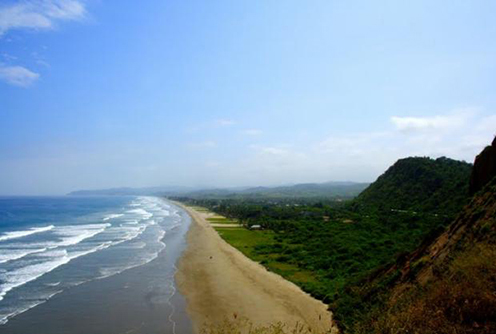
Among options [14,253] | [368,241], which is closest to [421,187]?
[368,241]

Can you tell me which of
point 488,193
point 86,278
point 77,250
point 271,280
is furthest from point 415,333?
point 77,250

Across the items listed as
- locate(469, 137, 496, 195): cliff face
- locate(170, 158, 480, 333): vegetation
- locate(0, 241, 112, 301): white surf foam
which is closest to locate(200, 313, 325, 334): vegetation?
locate(170, 158, 480, 333): vegetation

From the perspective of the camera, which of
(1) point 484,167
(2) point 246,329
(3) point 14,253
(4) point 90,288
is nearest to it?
(2) point 246,329

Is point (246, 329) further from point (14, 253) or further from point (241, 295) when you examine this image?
point (14, 253)

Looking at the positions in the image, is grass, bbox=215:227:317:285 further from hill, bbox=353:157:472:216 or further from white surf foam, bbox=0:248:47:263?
hill, bbox=353:157:472:216

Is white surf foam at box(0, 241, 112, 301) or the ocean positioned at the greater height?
white surf foam at box(0, 241, 112, 301)

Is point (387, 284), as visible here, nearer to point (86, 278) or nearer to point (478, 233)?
point (478, 233)
